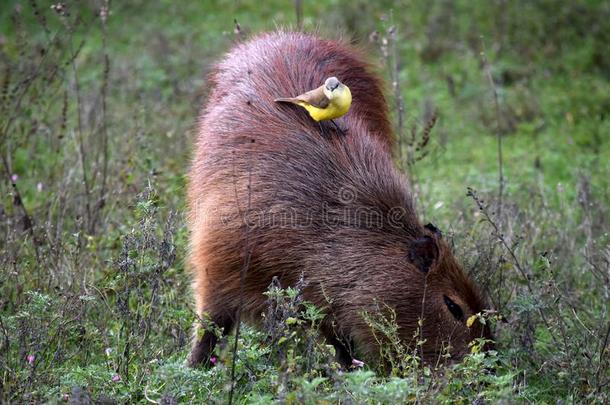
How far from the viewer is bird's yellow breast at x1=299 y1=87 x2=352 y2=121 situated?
443 centimetres

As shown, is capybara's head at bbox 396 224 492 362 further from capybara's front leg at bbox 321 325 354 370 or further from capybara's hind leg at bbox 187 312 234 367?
capybara's hind leg at bbox 187 312 234 367

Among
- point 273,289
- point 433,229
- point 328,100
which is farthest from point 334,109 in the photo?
point 273,289

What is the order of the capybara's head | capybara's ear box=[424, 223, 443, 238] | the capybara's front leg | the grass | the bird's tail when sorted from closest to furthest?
the grass → the capybara's head → capybara's ear box=[424, 223, 443, 238] → the capybara's front leg → the bird's tail

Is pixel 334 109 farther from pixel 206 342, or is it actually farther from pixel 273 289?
pixel 206 342

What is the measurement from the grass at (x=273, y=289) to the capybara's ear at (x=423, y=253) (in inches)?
13.8

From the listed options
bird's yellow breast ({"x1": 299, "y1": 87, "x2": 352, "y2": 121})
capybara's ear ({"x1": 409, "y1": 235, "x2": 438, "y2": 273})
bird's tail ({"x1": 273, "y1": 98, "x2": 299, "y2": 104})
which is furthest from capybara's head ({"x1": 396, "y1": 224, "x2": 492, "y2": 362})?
bird's tail ({"x1": 273, "y1": 98, "x2": 299, "y2": 104})

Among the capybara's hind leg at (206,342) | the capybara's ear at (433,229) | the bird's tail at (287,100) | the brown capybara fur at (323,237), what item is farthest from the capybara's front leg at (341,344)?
the bird's tail at (287,100)

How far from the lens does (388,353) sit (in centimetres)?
405

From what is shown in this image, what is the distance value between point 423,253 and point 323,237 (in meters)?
0.49

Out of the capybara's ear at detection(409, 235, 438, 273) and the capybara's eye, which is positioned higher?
the capybara's ear at detection(409, 235, 438, 273)

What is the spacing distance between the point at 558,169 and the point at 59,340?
4.90 meters

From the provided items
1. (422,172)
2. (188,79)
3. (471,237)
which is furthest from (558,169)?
(188,79)

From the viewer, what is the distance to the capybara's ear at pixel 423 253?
4246mm

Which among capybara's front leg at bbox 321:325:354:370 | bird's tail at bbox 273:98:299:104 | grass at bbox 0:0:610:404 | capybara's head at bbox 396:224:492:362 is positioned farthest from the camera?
bird's tail at bbox 273:98:299:104
